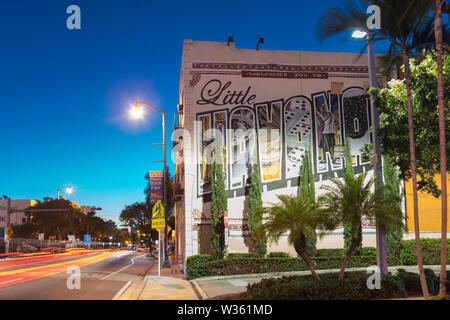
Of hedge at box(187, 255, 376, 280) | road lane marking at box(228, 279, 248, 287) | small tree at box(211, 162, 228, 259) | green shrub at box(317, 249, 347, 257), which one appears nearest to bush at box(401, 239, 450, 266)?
hedge at box(187, 255, 376, 280)

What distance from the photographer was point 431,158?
42.8ft

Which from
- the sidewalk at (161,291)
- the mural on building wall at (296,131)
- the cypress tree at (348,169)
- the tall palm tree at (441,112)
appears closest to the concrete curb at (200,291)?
the sidewalk at (161,291)

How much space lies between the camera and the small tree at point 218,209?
76.4 ft

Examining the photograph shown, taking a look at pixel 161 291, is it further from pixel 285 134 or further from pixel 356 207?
pixel 285 134

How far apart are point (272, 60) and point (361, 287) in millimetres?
17713

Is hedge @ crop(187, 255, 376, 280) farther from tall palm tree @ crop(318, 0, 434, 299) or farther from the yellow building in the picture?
Answer: tall palm tree @ crop(318, 0, 434, 299)

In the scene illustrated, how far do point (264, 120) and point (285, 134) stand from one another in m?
1.54

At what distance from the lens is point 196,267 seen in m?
21.1

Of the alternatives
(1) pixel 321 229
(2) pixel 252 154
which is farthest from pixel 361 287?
(2) pixel 252 154

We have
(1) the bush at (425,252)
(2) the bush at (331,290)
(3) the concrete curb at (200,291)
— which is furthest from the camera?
(1) the bush at (425,252)

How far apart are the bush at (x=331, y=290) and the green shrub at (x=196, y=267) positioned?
9290 millimetres

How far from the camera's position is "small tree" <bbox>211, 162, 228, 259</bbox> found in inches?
917

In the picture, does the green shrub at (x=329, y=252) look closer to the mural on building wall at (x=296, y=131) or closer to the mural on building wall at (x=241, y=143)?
the mural on building wall at (x=296, y=131)

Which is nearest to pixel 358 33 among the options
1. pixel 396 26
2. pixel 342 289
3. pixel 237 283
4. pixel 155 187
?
pixel 396 26
